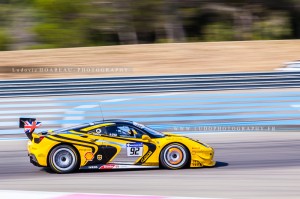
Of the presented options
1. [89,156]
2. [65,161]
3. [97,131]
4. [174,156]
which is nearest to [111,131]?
[97,131]

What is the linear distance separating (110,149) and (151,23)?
16.9m

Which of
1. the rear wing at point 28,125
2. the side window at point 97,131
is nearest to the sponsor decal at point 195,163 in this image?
the side window at point 97,131

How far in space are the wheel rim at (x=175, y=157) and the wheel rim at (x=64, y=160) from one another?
136 cm

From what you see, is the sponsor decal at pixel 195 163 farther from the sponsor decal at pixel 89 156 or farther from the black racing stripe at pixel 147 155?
the sponsor decal at pixel 89 156

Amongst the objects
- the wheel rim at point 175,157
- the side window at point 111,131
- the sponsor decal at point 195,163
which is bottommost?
the sponsor decal at point 195,163

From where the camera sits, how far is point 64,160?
29.7 feet

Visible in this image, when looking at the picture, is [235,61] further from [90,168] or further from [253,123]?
[90,168]

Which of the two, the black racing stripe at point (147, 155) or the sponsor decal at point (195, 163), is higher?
the black racing stripe at point (147, 155)

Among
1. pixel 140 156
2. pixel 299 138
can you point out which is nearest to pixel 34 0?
pixel 299 138

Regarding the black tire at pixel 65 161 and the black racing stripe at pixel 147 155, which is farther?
the black racing stripe at pixel 147 155

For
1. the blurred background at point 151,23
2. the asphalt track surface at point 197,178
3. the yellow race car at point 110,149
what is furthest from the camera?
the blurred background at point 151,23

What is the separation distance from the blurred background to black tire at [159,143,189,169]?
1576cm

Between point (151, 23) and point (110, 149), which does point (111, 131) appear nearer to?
point (110, 149)

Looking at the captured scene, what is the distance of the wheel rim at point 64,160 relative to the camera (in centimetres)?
902
